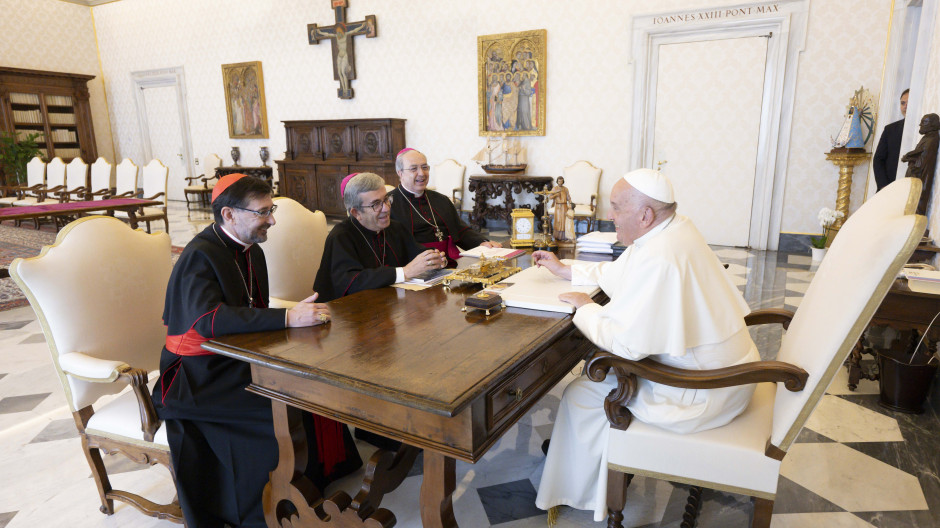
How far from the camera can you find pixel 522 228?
3.05m

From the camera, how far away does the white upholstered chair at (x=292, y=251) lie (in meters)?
2.90

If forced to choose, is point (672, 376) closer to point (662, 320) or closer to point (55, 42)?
point (662, 320)

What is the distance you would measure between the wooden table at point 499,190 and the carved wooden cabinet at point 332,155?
5.20 feet

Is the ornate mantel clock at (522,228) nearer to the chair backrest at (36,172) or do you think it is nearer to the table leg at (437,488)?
the table leg at (437,488)

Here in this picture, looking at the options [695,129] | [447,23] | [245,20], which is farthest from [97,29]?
[695,129]

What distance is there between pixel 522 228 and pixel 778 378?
1665 mm

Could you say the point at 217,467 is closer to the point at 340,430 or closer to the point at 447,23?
the point at 340,430

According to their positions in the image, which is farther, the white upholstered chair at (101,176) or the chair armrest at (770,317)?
the white upholstered chair at (101,176)

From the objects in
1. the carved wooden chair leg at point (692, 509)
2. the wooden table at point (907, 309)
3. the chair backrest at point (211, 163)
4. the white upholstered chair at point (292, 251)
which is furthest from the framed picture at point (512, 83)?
the carved wooden chair leg at point (692, 509)

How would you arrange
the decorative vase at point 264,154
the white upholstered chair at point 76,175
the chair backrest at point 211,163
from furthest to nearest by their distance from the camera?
the chair backrest at point 211,163
the decorative vase at point 264,154
the white upholstered chair at point 76,175

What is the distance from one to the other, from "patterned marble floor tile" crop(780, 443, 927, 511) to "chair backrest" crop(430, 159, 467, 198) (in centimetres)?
645

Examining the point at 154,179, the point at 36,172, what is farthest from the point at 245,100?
the point at 36,172

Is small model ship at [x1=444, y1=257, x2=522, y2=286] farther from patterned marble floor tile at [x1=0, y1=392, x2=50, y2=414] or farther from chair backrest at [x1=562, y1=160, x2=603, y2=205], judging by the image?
chair backrest at [x1=562, y1=160, x2=603, y2=205]

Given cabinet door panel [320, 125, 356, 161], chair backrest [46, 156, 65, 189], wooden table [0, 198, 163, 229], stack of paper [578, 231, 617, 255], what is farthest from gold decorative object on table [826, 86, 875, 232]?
chair backrest [46, 156, 65, 189]
